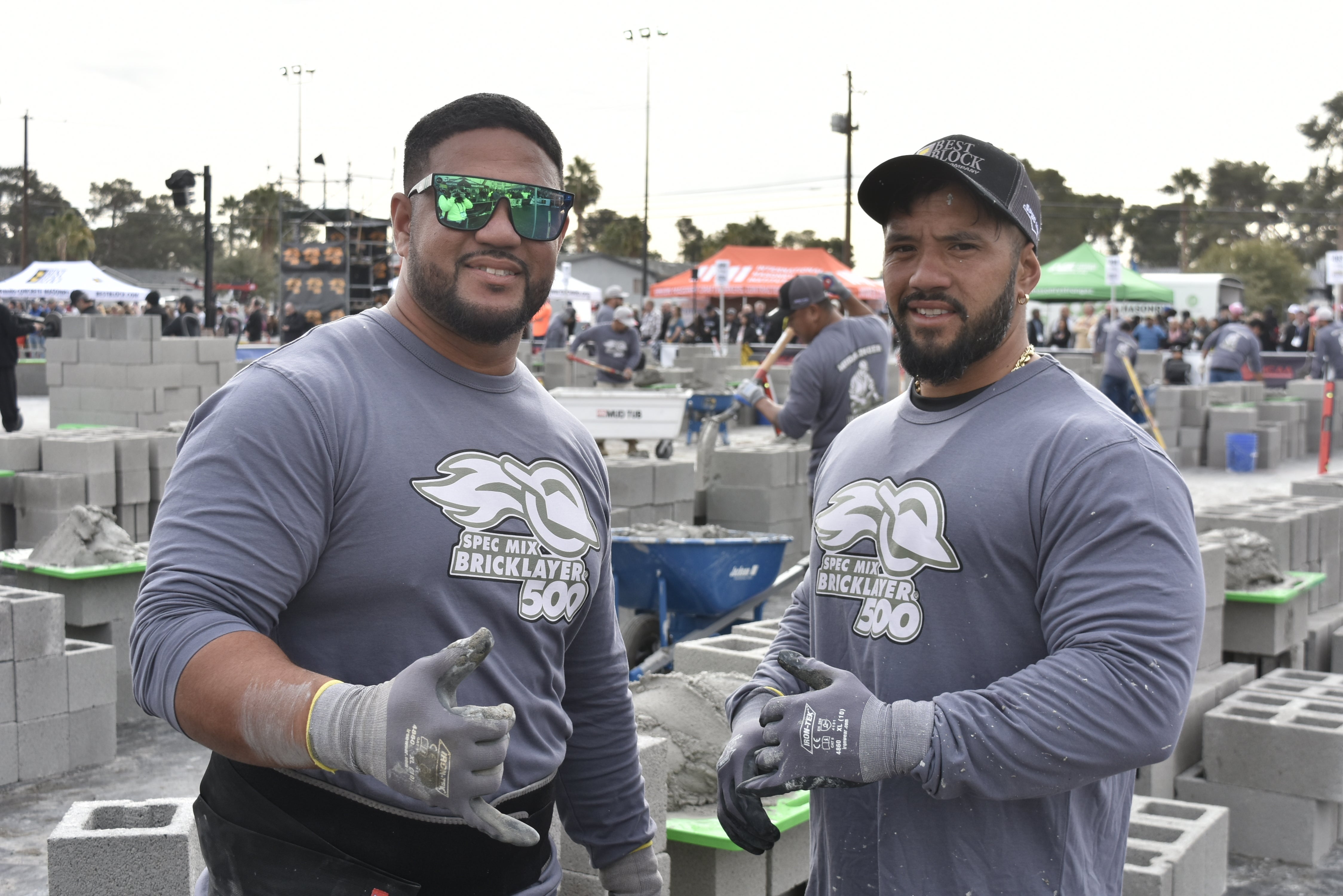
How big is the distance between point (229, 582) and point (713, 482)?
8303 millimetres

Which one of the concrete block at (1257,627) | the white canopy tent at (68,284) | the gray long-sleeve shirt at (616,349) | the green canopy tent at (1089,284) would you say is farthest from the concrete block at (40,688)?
the white canopy tent at (68,284)

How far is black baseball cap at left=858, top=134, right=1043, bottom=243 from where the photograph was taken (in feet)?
6.79

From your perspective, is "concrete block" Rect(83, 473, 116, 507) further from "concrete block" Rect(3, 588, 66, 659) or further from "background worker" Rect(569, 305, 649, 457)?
"background worker" Rect(569, 305, 649, 457)

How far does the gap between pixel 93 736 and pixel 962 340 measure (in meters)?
5.42

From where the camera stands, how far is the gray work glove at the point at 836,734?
1801 mm

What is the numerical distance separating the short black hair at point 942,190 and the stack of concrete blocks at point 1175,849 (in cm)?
254

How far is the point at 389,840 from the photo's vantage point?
6.32 feet

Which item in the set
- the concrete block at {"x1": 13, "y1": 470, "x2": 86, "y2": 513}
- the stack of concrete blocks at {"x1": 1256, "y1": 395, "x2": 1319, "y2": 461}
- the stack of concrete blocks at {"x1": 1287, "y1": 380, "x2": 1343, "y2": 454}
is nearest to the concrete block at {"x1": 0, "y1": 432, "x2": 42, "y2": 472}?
the concrete block at {"x1": 13, "y1": 470, "x2": 86, "y2": 513}

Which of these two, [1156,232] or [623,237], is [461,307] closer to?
[623,237]

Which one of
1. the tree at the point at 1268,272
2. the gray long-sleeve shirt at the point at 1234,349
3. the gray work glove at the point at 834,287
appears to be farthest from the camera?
the tree at the point at 1268,272

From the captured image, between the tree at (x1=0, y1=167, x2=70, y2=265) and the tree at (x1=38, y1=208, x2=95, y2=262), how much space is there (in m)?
10.6

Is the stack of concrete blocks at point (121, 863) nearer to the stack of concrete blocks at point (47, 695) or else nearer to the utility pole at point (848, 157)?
the stack of concrete blocks at point (47, 695)

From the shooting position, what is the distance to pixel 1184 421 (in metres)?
17.6

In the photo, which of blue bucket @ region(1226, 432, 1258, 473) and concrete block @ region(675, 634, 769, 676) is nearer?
concrete block @ region(675, 634, 769, 676)
